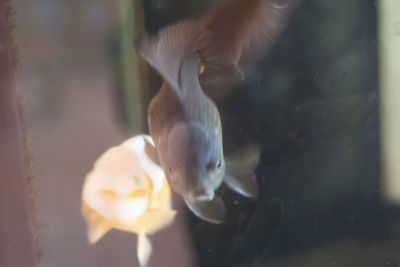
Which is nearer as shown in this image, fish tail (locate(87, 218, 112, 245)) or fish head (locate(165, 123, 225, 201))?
fish head (locate(165, 123, 225, 201))

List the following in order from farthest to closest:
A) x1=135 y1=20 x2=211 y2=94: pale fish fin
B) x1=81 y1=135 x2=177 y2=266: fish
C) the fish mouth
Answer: x1=81 y1=135 x2=177 y2=266: fish, x1=135 y1=20 x2=211 y2=94: pale fish fin, the fish mouth

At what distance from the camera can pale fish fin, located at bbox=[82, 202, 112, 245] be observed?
2.27 ft

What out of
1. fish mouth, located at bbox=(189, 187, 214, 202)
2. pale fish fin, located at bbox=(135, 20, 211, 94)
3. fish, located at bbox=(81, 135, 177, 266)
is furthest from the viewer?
fish, located at bbox=(81, 135, 177, 266)

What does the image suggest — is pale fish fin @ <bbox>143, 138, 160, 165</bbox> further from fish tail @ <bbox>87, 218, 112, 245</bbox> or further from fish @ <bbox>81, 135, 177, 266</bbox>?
fish tail @ <bbox>87, 218, 112, 245</bbox>

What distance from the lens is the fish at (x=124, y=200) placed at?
27.2 inches

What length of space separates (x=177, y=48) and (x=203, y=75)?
0.07 metres

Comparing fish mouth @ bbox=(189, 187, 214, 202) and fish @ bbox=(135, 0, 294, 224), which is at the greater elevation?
fish @ bbox=(135, 0, 294, 224)

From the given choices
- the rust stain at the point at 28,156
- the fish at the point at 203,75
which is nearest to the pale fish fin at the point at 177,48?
the fish at the point at 203,75

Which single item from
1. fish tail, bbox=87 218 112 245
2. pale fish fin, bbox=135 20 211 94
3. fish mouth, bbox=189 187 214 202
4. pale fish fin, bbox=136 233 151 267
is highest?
pale fish fin, bbox=135 20 211 94

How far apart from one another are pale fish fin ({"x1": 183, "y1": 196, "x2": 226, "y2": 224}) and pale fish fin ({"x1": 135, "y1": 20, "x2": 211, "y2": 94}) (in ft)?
0.68

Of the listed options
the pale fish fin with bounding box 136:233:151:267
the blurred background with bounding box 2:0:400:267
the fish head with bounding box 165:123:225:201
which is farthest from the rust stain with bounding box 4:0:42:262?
the fish head with bounding box 165:123:225:201

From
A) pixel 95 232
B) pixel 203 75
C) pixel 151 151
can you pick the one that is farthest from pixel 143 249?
pixel 203 75

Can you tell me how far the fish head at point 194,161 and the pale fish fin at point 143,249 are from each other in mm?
219

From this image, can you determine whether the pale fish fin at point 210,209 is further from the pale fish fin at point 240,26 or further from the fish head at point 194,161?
the pale fish fin at point 240,26
